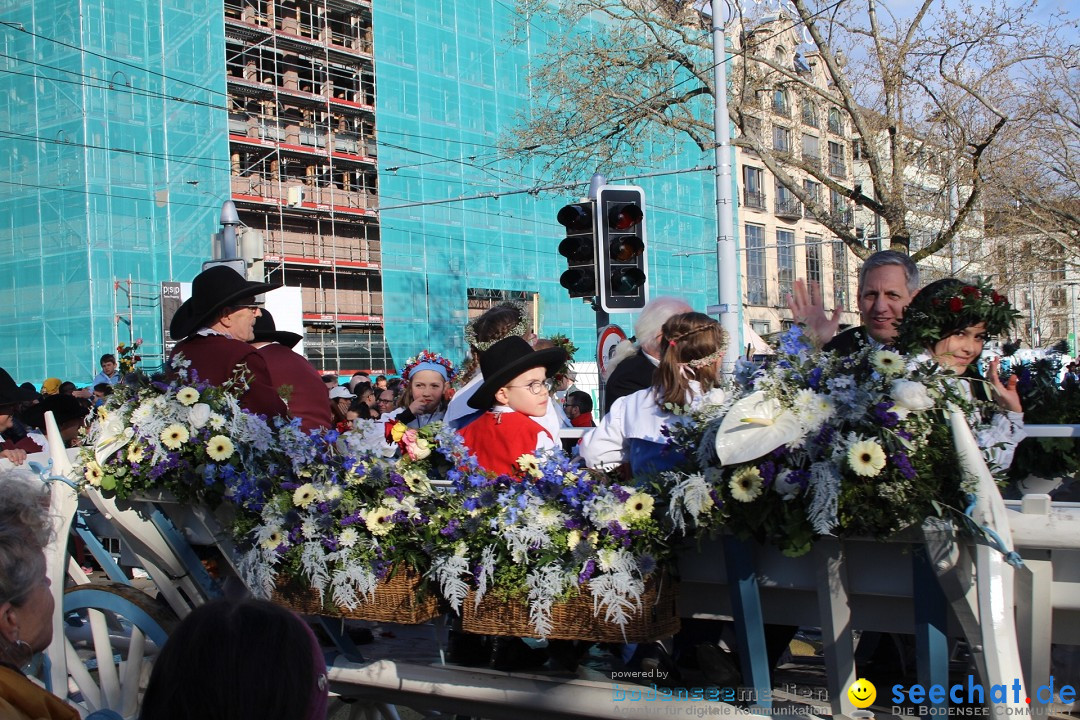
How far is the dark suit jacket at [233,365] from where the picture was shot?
4.34 meters

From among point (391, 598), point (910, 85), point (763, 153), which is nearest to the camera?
point (391, 598)

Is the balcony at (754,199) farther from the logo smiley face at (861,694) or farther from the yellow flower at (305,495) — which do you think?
A: the logo smiley face at (861,694)

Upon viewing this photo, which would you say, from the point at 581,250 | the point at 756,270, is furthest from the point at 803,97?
the point at 756,270

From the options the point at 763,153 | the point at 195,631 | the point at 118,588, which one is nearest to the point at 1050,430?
the point at 195,631

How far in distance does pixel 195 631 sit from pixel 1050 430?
8.27 feet

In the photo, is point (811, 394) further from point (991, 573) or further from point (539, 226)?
point (539, 226)

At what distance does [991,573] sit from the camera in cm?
251

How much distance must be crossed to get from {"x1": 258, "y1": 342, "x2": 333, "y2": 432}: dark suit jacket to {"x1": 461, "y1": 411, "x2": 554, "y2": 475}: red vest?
971 millimetres

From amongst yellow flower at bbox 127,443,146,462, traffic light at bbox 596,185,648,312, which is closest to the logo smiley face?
yellow flower at bbox 127,443,146,462

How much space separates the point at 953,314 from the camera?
11.2 ft

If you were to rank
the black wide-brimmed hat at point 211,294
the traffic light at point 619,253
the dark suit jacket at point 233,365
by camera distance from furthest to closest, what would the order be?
the traffic light at point 619,253
the black wide-brimmed hat at point 211,294
the dark suit jacket at point 233,365

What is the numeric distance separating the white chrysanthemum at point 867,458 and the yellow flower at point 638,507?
0.64m

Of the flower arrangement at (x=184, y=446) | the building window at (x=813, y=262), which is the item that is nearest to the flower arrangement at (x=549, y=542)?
the flower arrangement at (x=184, y=446)

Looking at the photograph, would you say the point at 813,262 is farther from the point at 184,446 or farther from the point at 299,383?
the point at 184,446
